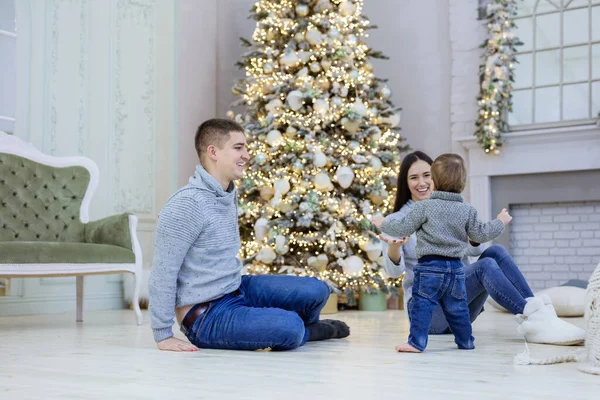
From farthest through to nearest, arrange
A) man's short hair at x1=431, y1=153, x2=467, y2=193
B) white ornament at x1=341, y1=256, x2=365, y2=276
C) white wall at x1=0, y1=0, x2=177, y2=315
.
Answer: white wall at x1=0, y1=0, x2=177, y2=315, white ornament at x1=341, y1=256, x2=365, y2=276, man's short hair at x1=431, y1=153, x2=467, y2=193

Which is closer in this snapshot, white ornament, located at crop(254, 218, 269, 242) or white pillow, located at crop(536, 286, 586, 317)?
white pillow, located at crop(536, 286, 586, 317)

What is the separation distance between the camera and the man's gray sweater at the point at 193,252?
2.77 metres

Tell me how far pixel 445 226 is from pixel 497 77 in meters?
3.63

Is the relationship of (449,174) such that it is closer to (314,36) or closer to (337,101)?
(337,101)

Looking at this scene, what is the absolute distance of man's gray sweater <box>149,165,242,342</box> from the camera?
109 inches

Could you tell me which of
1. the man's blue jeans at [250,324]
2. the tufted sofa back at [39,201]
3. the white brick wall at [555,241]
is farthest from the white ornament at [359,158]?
the man's blue jeans at [250,324]

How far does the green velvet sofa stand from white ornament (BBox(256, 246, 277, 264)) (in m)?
1.16

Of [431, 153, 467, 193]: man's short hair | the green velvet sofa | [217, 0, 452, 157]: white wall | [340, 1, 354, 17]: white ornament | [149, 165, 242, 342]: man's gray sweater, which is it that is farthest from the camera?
[217, 0, 452, 157]: white wall

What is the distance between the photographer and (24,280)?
221 inches

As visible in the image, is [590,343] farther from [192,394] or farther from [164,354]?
[164,354]

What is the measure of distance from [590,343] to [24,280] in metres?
4.31

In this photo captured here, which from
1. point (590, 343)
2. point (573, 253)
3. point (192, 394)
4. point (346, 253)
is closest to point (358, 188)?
point (346, 253)

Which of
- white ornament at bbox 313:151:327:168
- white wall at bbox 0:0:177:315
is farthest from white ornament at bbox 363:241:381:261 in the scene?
white wall at bbox 0:0:177:315

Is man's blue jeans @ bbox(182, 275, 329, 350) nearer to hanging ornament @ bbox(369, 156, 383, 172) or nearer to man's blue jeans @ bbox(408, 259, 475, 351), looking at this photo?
man's blue jeans @ bbox(408, 259, 475, 351)
